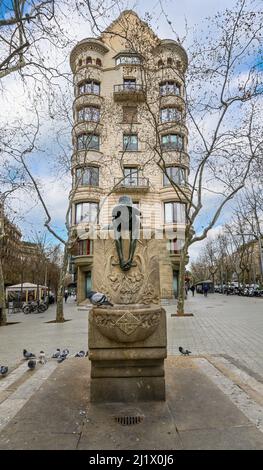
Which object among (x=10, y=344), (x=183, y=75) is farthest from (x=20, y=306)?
(x=183, y=75)

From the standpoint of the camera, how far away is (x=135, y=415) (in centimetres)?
326

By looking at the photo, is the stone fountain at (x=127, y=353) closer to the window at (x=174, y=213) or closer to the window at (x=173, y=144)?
the window at (x=173, y=144)

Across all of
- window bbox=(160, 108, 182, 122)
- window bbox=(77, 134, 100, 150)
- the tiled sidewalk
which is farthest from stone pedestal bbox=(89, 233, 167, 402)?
window bbox=(160, 108, 182, 122)

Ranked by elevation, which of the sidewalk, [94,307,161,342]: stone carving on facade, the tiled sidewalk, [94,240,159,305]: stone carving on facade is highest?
[94,240,159,305]: stone carving on facade

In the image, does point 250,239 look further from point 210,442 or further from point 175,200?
point 210,442

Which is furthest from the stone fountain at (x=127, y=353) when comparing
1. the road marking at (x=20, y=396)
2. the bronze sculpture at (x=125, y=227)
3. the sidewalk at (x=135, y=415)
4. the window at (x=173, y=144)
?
the window at (x=173, y=144)

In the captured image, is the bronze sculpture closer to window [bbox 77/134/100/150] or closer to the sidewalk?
the sidewalk

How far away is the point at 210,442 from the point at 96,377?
142 centimetres

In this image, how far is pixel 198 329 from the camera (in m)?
12.5

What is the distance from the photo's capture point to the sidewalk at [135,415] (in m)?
2.75

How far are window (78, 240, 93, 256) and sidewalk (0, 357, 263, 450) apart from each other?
25172 millimetres

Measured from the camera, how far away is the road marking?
344cm

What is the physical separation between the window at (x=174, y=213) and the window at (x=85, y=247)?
742 cm

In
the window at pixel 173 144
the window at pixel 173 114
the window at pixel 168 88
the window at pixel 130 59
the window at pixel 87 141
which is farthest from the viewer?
the window at pixel 173 144
